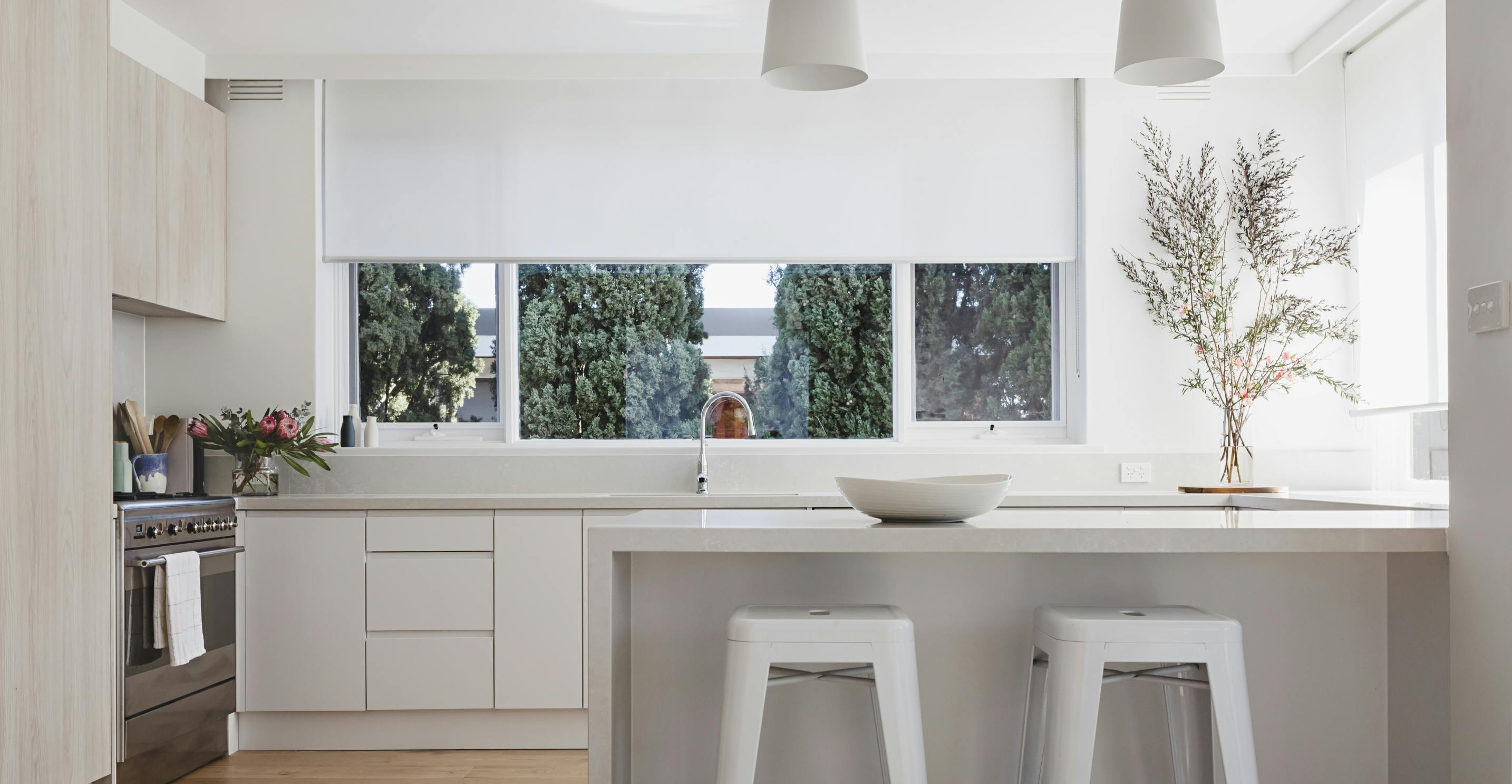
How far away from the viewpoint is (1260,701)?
7.29 feet

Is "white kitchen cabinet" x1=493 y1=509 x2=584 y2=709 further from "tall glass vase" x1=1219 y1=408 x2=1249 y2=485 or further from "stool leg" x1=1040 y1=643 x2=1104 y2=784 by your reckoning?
"tall glass vase" x1=1219 y1=408 x2=1249 y2=485

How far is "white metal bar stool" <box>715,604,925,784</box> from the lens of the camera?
6.14 ft

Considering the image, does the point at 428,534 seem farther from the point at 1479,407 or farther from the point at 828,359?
the point at 1479,407

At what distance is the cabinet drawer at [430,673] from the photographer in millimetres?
3711

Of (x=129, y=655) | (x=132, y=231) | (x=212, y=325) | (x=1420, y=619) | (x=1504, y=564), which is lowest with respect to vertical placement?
(x=129, y=655)

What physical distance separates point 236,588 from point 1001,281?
3.17 m

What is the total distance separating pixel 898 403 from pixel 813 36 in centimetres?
237

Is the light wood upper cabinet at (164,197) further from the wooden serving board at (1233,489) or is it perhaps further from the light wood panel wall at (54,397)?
the wooden serving board at (1233,489)

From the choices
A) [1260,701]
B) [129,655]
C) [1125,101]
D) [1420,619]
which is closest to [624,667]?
[1260,701]

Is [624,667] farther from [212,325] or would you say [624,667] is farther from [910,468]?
[212,325]

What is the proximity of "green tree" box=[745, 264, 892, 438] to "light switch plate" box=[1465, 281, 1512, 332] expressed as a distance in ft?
8.66

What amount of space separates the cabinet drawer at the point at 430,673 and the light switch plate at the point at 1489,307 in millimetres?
3025

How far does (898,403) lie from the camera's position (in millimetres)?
4441

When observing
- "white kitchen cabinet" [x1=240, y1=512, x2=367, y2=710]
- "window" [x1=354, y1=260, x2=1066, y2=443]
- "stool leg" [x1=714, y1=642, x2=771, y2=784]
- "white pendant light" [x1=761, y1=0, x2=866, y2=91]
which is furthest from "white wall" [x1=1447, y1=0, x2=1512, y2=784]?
"white kitchen cabinet" [x1=240, y1=512, x2=367, y2=710]
